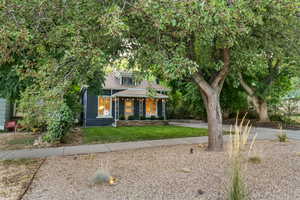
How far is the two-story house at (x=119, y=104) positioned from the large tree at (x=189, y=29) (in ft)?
31.3

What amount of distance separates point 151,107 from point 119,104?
→ 306 centimetres

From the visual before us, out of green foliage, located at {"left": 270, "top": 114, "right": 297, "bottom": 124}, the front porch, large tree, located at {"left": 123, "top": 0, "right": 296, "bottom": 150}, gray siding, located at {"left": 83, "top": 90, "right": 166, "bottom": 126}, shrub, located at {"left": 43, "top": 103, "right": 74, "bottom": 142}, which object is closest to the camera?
large tree, located at {"left": 123, "top": 0, "right": 296, "bottom": 150}

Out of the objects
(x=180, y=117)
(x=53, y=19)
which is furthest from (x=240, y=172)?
(x=180, y=117)

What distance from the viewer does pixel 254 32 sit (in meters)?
6.25

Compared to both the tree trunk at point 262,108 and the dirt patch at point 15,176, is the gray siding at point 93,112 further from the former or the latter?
the tree trunk at point 262,108

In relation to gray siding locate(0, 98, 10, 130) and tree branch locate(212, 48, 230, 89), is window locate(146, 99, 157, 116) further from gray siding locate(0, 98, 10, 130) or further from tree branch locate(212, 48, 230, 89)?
tree branch locate(212, 48, 230, 89)

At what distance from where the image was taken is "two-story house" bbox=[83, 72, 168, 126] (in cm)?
1619

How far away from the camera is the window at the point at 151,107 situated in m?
18.0

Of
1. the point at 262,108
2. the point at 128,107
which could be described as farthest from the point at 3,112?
the point at 262,108

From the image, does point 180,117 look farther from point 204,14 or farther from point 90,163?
point 204,14

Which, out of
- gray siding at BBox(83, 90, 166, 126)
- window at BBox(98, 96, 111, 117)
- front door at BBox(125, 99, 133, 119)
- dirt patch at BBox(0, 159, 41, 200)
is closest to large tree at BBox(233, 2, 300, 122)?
dirt patch at BBox(0, 159, 41, 200)

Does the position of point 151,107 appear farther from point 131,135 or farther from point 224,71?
point 224,71

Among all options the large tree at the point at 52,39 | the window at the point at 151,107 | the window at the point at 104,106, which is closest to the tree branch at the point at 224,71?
the large tree at the point at 52,39

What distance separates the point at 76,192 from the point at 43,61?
3073 mm
